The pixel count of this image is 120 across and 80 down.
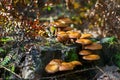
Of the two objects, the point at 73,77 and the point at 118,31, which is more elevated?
the point at 118,31

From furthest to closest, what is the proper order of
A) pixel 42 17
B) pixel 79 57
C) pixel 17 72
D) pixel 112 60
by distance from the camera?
1. pixel 42 17
2. pixel 112 60
3. pixel 79 57
4. pixel 17 72

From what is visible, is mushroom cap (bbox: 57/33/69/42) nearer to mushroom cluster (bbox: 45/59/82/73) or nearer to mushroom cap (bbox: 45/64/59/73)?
mushroom cluster (bbox: 45/59/82/73)

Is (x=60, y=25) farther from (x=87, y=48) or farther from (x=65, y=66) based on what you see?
(x=65, y=66)

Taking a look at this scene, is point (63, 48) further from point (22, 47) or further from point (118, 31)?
point (118, 31)

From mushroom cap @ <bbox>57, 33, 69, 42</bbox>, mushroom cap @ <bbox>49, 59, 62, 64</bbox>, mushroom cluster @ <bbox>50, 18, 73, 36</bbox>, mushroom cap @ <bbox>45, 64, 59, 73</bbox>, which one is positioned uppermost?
mushroom cluster @ <bbox>50, 18, 73, 36</bbox>

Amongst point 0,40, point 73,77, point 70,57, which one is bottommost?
point 73,77

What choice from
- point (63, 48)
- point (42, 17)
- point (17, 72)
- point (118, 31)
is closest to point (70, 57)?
point (63, 48)

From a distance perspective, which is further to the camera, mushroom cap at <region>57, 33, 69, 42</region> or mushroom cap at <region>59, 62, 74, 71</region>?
mushroom cap at <region>57, 33, 69, 42</region>

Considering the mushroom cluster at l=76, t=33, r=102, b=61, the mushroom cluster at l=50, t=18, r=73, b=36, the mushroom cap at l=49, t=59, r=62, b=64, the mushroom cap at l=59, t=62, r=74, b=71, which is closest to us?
the mushroom cap at l=59, t=62, r=74, b=71

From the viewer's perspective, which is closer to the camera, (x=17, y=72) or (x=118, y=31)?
(x=17, y=72)

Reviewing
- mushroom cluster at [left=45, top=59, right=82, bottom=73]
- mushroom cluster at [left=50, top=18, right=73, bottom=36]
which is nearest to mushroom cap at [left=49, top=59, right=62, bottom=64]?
mushroom cluster at [left=45, top=59, right=82, bottom=73]

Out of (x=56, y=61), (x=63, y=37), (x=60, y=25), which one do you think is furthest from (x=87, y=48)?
(x=60, y=25)
